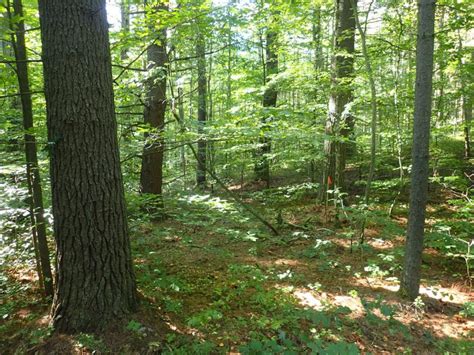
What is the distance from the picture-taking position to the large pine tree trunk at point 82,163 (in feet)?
9.00

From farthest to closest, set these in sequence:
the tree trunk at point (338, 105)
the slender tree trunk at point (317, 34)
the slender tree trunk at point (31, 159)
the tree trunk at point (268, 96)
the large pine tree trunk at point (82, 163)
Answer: the tree trunk at point (268, 96) → the slender tree trunk at point (317, 34) → the tree trunk at point (338, 105) → the slender tree trunk at point (31, 159) → the large pine tree trunk at point (82, 163)

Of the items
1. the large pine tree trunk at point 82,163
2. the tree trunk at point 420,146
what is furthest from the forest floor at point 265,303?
the tree trunk at point 420,146

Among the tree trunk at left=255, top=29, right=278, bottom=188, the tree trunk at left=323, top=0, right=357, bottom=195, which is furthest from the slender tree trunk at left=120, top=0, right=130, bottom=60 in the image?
the tree trunk at left=255, top=29, right=278, bottom=188

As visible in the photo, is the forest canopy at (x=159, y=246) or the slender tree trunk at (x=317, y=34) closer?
the forest canopy at (x=159, y=246)

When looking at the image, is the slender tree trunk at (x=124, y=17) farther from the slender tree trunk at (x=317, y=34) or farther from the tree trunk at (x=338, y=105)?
the tree trunk at (x=338, y=105)

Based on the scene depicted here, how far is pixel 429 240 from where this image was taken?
5.30 m

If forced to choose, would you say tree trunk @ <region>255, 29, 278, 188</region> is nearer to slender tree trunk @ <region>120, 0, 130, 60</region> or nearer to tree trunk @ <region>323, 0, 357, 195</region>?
tree trunk @ <region>323, 0, 357, 195</region>

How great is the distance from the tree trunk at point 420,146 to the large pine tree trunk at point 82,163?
11.6 ft

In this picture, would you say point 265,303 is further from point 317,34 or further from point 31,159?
point 317,34

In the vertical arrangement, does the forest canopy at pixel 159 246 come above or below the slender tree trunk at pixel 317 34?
below

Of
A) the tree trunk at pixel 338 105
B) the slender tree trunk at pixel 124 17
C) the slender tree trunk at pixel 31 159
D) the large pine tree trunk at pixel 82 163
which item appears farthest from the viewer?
the tree trunk at pixel 338 105

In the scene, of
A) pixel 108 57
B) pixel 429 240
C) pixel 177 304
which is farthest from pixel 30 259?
pixel 429 240

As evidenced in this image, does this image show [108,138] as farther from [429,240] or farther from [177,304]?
[429,240]

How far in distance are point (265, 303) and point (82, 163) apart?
8.65 ft
